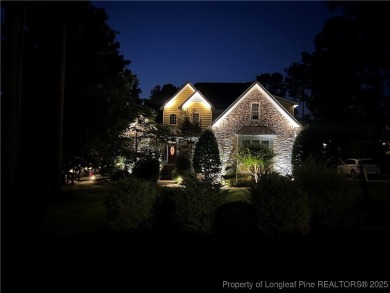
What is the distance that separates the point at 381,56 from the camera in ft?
32.8

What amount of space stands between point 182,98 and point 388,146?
30.3 meters

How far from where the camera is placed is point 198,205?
357 inches

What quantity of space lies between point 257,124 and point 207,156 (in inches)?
192

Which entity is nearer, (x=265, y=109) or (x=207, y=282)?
(x=207, y=282)

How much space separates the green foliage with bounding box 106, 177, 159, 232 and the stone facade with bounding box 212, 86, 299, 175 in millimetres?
15934

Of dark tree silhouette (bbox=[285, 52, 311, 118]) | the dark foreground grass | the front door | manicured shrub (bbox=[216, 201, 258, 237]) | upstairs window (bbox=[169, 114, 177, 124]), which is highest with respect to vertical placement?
dark tree silhouette (bbox=[285, 52, 311, 118])

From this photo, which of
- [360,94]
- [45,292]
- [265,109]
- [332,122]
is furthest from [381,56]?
[265,109]

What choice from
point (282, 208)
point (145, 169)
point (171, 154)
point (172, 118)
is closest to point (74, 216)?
point (282, 208)

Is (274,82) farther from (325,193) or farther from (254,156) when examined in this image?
(325,193)

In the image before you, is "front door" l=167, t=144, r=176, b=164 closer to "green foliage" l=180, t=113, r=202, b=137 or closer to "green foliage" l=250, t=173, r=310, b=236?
"green foliage" l=180, t=113, r=202, b=137

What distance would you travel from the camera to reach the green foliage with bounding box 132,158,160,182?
846 inches

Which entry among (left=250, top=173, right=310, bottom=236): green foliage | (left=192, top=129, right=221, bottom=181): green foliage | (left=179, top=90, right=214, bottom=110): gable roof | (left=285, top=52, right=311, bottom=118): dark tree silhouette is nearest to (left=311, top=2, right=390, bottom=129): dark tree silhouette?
(left=250, top=173, right=310, bottom=236): green foliage

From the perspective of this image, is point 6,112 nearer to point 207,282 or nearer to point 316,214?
point 207,282

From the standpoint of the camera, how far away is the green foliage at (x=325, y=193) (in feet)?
29.8
